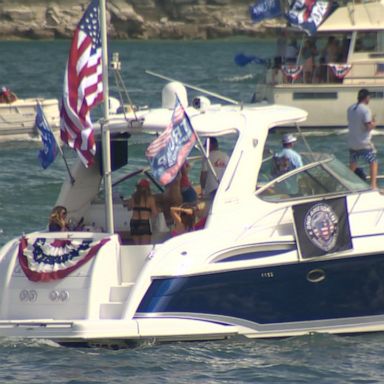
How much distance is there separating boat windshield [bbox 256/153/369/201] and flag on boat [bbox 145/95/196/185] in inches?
40.4

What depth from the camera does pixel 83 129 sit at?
1541cm

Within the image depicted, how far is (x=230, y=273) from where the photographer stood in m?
15.5

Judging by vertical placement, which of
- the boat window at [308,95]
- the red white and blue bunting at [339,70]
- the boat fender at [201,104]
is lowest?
the boat fender at [201,104]

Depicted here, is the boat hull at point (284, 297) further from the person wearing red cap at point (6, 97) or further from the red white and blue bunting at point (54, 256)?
the person wearing red cap at point (6, 97)

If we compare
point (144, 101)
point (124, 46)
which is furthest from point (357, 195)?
point (124, 46)

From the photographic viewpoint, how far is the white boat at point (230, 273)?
15.5m

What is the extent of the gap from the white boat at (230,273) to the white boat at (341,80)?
2380 cm

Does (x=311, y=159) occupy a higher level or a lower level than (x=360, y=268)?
higher

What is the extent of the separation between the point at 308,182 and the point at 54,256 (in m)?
2.65

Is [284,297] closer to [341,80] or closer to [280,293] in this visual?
[280,293]

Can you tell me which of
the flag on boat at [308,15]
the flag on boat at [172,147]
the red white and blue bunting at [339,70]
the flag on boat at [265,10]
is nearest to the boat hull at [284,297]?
the flag on boat at [172,147]

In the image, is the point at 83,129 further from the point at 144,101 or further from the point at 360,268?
the point at 144,101

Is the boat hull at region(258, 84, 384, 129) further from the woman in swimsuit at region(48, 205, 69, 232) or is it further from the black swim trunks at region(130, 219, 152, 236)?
the woman in swimsuit at region(48, 205, 69, 232)

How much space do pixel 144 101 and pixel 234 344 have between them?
33.9 m
